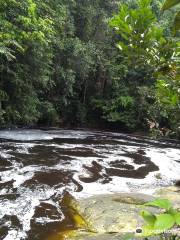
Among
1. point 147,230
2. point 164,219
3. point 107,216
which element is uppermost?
point 164,219

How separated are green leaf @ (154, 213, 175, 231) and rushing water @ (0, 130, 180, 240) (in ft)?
12.3

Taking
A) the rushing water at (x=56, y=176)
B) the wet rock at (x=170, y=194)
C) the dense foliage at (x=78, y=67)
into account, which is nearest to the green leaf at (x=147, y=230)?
the dense foliage at (x=78, y=67)

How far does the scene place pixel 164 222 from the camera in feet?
3.17

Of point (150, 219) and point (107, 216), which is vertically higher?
point (150, 219)

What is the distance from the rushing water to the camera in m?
5.07

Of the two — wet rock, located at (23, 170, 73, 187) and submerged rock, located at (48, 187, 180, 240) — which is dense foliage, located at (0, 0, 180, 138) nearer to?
submerged rock, located at (48, 187, 180, 240)

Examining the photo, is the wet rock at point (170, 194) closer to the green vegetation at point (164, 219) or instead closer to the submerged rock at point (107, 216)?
the submerged rock at point (107, 216)

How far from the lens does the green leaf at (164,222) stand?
964 mm

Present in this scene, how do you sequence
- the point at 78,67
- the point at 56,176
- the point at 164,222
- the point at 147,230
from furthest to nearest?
the point at 78,67
the point at 56,176
the point at 147,230
the point at 164,222

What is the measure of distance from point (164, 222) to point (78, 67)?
19496 millimetres

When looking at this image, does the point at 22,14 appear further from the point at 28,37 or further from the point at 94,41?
the point at 94,41

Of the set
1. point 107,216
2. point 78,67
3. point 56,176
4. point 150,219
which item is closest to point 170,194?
point 107,216

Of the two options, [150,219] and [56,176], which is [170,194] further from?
[150,219]

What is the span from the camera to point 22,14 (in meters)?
13.3
